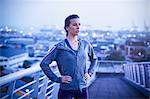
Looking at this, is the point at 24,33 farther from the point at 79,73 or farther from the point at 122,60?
the point at 79,73

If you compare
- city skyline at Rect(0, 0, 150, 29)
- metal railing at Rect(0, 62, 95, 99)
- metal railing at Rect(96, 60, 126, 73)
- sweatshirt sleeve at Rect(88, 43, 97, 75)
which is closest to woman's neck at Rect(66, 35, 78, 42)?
sweatshirt sleeve at Rect(88, 43, 97, 75)

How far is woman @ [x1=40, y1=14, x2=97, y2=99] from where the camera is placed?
146 cm

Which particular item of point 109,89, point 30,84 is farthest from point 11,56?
point 109,89

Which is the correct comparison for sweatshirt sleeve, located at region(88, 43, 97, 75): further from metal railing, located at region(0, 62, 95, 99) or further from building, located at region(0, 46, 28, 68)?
building, located at region(0, 46, 28, 68)

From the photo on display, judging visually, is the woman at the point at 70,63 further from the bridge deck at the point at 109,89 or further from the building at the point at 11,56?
the building at the point at 11,56

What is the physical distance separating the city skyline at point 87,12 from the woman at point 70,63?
1.00 metres

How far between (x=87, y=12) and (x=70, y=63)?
113cm

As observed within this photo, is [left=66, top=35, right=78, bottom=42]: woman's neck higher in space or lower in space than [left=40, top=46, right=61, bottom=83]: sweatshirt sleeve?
higher

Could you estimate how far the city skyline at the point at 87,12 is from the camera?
2.54 meters

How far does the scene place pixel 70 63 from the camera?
1461 mm

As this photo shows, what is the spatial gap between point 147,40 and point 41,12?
105 cm

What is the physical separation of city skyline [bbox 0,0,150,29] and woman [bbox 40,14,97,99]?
1.00 meters

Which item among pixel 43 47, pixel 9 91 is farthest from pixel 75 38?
pixel 43 47

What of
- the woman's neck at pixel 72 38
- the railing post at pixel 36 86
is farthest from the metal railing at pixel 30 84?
the woman's neck at pixel 72 38
